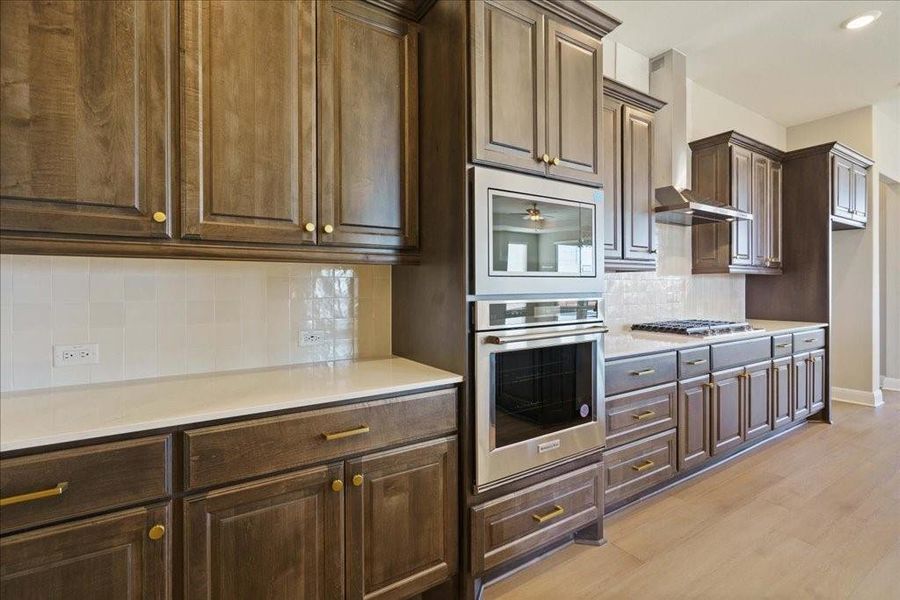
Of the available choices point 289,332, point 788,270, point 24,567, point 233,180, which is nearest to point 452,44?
point 233,180

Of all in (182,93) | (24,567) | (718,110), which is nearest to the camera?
(24,567)

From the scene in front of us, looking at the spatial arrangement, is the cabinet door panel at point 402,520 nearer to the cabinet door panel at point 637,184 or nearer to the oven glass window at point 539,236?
the oven glass window at point 539,236

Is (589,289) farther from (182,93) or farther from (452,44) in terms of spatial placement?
(182,93)

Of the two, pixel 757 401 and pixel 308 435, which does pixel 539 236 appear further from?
pixel 757 401

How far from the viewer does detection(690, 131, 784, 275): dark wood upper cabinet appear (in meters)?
3.73

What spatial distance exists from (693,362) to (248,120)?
2759mm

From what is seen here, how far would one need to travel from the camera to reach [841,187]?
4.21m

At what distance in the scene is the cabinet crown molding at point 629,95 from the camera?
2.73m

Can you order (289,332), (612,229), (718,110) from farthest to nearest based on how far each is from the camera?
1. (718,110)
2. (612,229)
3. (289,332)

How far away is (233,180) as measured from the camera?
5.19ft

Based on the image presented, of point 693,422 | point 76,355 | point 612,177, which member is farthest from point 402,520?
point 612,177

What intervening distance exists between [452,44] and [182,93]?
103 centimetres

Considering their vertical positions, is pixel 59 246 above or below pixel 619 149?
below

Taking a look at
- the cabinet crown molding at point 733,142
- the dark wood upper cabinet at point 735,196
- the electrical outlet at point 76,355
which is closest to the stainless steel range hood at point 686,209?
the dark wood upper cabinet at point 735,196
